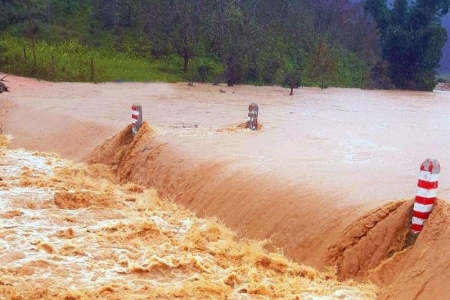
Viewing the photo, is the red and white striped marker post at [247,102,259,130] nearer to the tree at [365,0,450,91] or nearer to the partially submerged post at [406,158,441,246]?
the partially submerged post at [406,158,441,246]

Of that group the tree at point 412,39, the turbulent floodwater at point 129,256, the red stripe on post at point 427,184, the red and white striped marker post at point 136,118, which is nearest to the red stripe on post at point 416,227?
the red stripe on post at point 427,184

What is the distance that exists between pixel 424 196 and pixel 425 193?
0.11 feet

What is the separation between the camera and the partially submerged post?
5863mm

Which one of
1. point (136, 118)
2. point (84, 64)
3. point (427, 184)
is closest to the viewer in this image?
point (427, 184)

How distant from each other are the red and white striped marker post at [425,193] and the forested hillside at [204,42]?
22.1m

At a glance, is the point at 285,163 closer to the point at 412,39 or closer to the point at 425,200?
the point at 425,200

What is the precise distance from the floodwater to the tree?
65.9ft

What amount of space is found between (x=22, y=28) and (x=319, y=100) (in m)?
19.0

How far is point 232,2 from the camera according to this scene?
3512 cm

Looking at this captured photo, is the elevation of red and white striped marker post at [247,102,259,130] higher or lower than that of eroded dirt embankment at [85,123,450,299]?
higher

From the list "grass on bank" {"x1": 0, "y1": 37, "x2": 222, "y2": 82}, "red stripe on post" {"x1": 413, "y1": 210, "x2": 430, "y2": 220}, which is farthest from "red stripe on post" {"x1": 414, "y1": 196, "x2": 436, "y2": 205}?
"grass on bank" {"x1": 0, "y1": 37, "x2": 222, "y2": 82}

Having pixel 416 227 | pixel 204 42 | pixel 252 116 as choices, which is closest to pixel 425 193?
pixel 416 227

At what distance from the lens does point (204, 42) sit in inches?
1428

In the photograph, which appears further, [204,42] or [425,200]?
[204,42]
